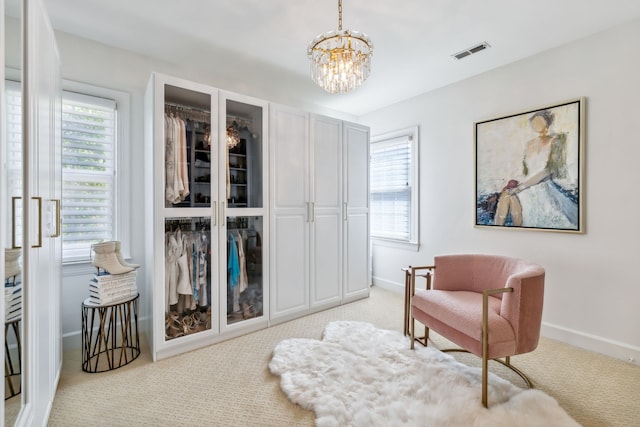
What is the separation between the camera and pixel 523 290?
1867mm

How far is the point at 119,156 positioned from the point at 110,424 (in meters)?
2.16

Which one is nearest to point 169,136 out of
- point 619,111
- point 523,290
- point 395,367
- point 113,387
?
point 113,387

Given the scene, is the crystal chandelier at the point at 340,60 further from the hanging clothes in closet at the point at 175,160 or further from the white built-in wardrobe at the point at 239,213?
the hanging clothes in closet at the point at 175,160

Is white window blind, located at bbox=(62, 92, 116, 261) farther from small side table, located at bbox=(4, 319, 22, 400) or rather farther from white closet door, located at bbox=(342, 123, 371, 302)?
white closet door, located at bbox=(342, 123, 371, 302)

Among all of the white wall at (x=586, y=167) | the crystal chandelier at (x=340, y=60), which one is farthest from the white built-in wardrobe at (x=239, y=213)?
the crystal chandelier at (x=340, y=60)

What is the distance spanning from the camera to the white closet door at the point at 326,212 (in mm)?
3406

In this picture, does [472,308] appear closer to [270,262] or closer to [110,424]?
[270,262]

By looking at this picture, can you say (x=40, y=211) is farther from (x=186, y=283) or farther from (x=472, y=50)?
(x=472, y=50)

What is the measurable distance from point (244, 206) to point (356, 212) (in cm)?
152

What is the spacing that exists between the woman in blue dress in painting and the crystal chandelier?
1940 millimetres

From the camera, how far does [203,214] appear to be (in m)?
2.63

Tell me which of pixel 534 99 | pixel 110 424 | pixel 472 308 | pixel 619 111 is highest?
pixel 534 99

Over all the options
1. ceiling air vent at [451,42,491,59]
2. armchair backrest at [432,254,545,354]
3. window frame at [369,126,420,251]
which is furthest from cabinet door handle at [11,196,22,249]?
window frame at [369,126,420,251]

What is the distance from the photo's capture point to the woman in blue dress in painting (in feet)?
8.95
